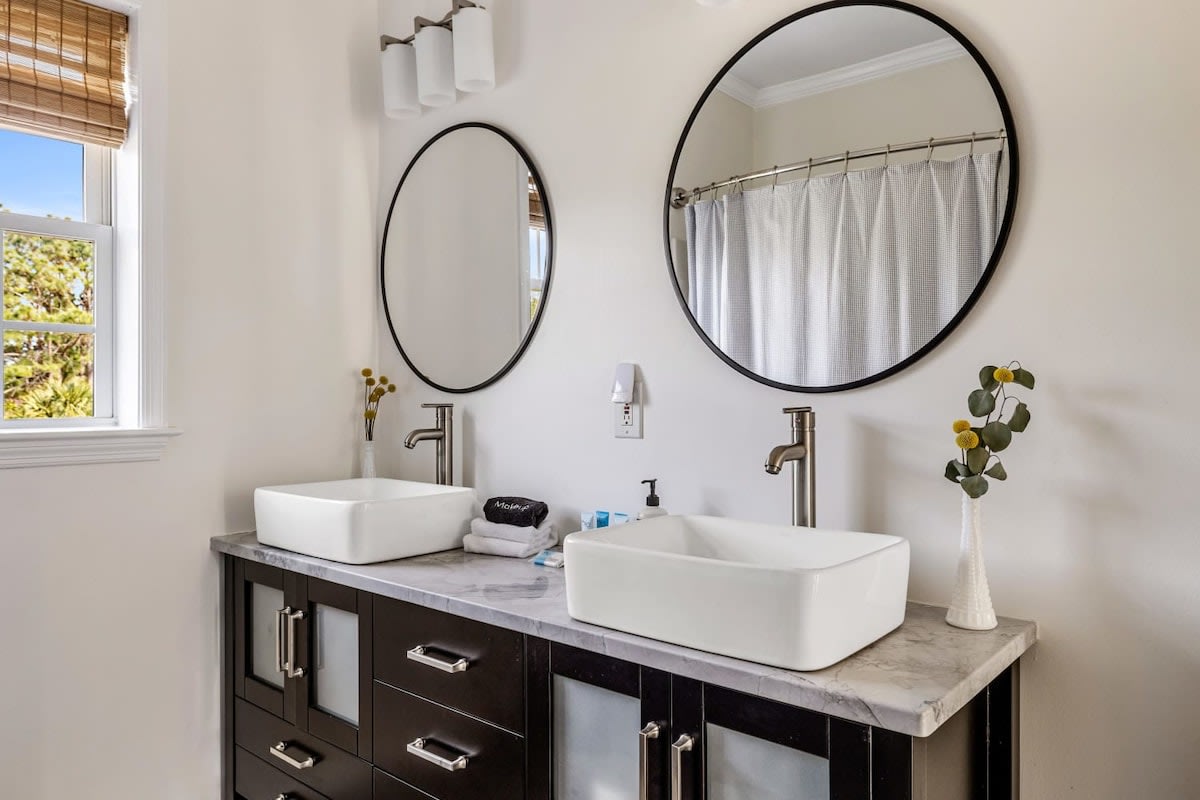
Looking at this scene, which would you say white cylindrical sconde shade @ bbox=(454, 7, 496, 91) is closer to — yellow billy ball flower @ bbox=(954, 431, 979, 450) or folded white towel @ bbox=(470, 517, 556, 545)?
folded white towel @ bbox=(470, 517, 556, 545)

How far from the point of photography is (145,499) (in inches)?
77.9

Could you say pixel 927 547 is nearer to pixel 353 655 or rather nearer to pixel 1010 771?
pixel 1010 771

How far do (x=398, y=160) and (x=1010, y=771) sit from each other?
218 centimetres

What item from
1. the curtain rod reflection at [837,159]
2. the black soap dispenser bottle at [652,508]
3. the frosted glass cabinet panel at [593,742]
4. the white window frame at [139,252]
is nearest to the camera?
the frosted glass cabinet panel at [593,742]

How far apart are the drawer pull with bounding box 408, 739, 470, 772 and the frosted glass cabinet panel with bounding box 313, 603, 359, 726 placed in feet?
0.79

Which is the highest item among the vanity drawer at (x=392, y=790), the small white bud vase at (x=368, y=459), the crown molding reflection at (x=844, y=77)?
the crown molding reflection at (x=844, y=77)

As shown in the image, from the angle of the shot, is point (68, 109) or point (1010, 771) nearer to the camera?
point (1010, 771)

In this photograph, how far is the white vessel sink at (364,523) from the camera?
5.74 ft

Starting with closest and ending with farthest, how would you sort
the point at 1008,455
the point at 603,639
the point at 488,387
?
the point at 603,639, the point at 1008,455, the point at 488,387

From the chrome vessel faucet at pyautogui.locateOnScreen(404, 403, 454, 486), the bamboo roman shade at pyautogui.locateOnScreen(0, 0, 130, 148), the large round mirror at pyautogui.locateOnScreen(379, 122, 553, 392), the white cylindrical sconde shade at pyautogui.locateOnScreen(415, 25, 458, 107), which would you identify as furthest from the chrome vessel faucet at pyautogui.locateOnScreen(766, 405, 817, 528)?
the bamboo roman shade at pyautogui.locateOnScreen(0, 0, 130, 148)

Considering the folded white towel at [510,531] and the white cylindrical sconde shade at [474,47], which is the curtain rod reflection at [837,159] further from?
the folded white towel at [510,531]

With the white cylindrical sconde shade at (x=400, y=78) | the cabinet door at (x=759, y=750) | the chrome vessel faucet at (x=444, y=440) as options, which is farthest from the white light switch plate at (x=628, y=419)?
the white cylindrical sconde shade at (x=400, y=78)

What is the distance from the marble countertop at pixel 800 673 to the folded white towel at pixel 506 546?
0.10 metres

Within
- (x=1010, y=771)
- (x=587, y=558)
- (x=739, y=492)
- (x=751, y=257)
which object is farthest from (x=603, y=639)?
(x=751, y=257)
